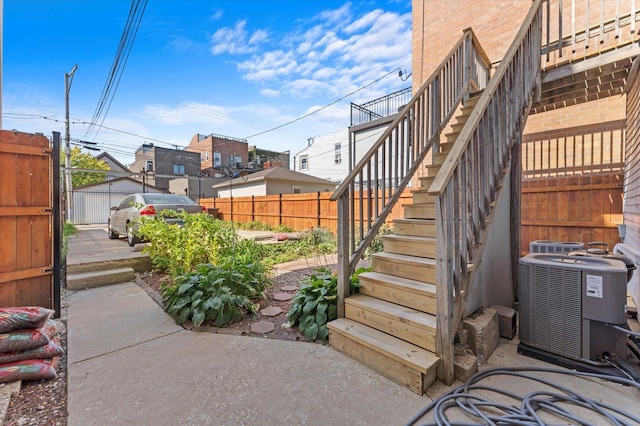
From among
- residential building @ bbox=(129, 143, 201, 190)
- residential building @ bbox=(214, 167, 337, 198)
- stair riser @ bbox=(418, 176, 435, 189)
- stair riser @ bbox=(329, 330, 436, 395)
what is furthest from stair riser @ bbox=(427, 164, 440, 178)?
residential building @ bbox=(129, 143, 201, 190)

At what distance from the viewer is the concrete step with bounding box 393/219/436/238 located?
9.09 feet

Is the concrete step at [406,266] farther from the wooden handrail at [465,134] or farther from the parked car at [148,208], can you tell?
the parked car at [148,208]

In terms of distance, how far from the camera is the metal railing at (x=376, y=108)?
9.95m

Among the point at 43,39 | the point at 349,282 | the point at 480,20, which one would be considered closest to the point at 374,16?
the point at 480,20

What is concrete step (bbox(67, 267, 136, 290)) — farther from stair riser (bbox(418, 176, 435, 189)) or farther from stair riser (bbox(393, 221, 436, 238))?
stair riser (bbox(418, 176, 435, 189))

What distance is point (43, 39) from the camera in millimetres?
8500

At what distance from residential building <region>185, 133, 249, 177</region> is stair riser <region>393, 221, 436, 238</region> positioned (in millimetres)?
26092

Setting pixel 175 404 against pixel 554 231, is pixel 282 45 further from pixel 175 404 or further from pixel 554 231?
pixel 175 404

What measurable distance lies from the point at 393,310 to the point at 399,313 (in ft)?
0.24

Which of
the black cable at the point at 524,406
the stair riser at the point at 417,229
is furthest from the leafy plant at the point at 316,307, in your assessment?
the black cable at the point at 524,406

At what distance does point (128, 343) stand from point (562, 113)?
693 cm

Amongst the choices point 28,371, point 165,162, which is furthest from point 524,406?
point 165,162

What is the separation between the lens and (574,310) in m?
2.03

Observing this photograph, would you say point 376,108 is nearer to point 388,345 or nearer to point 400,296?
point 400,296
